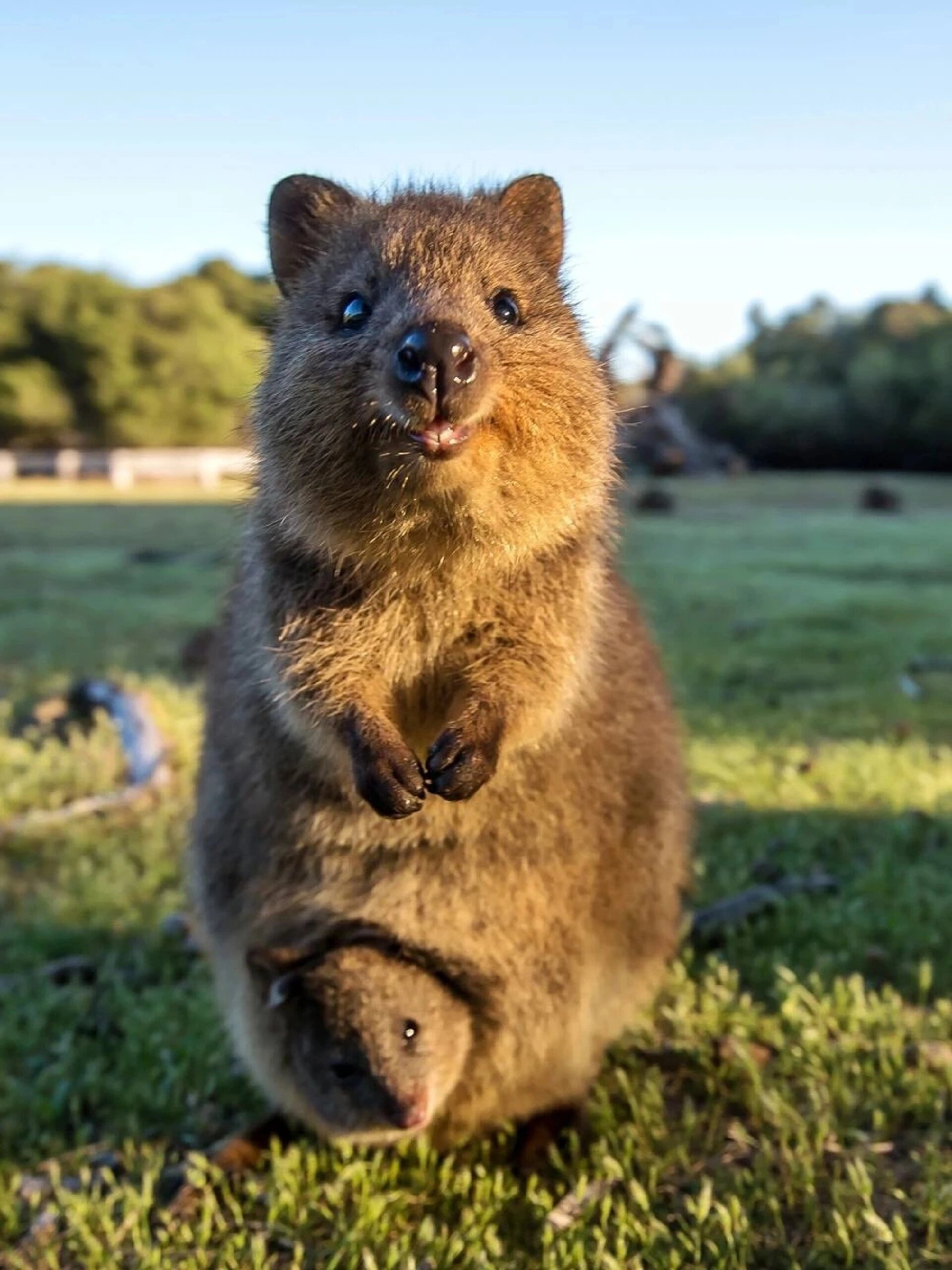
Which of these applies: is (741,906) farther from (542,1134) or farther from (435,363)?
(435,363)

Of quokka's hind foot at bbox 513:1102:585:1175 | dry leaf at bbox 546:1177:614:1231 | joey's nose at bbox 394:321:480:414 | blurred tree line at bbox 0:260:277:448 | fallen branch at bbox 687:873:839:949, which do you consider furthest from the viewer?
blurred tree line at bbox 0:260:277:448

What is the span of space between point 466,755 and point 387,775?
16 cm

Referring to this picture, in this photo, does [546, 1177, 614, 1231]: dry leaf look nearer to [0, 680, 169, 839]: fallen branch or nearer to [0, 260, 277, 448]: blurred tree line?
[0, 680, 169, 839]: fallen branch

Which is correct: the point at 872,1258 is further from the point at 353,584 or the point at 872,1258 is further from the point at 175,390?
the point at 175,390

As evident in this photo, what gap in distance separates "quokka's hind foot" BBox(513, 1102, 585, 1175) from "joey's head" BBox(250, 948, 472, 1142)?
0.24 meters

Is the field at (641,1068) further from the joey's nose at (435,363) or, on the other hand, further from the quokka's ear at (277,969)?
the joey's nose at (435,363)

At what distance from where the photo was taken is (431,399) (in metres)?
2.09

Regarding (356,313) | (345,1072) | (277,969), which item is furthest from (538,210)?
(345,1072)

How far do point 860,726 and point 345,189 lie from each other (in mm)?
4328

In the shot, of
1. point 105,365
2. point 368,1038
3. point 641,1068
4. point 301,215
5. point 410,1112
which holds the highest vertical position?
point 301,215

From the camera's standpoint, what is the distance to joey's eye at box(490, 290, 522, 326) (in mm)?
2467

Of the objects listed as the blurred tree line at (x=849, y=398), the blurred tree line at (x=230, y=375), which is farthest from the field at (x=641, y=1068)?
the blurred tree line at (x=230, y=375)

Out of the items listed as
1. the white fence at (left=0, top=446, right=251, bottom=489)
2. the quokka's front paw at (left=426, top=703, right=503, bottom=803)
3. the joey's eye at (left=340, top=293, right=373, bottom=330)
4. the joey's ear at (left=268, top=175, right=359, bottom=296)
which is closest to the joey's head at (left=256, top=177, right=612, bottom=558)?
the joey's eye at (left=340, top=293, right=373, bottom=330)

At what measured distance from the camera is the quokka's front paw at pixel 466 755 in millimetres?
2330
